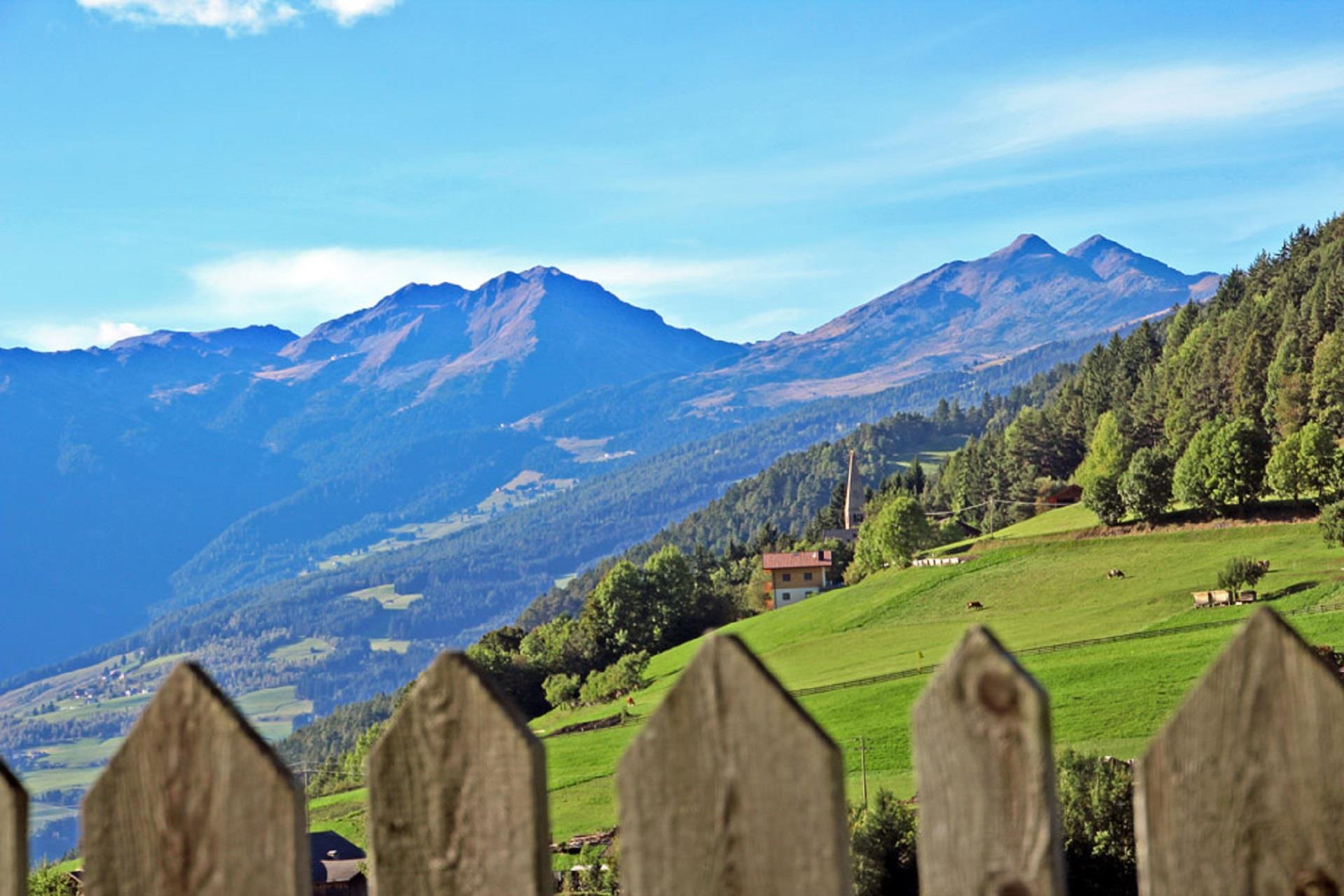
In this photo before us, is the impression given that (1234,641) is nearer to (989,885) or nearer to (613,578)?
(989,885)

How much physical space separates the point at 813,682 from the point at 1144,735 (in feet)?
71.7

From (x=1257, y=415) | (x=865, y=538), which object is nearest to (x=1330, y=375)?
(x=1257, y=415)

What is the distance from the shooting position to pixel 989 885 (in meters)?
2.08

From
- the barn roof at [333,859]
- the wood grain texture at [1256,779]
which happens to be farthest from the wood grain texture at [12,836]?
the barn roof at [333,859]

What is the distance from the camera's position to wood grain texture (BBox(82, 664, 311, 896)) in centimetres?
228

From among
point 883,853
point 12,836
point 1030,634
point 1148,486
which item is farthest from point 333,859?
point 1148,486

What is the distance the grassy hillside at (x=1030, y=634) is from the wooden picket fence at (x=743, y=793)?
3277 cm

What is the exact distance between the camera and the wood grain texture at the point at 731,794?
7.02ft

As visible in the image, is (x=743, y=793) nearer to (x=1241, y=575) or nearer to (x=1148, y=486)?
(x=1241, y=575)

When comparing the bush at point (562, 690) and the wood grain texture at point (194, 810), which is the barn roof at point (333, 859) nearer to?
the wood grain texture at point (194, 810)

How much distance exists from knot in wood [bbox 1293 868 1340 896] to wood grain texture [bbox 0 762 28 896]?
2.14m

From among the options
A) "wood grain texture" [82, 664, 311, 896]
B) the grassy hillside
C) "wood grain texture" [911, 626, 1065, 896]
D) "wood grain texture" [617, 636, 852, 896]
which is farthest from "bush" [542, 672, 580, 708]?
"wood grain texture" [911, 626, 1065, 896]

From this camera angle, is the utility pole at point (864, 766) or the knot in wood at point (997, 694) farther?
the utility pole at point (864, 766)

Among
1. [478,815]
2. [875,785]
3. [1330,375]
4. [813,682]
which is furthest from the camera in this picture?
[1330,375]
